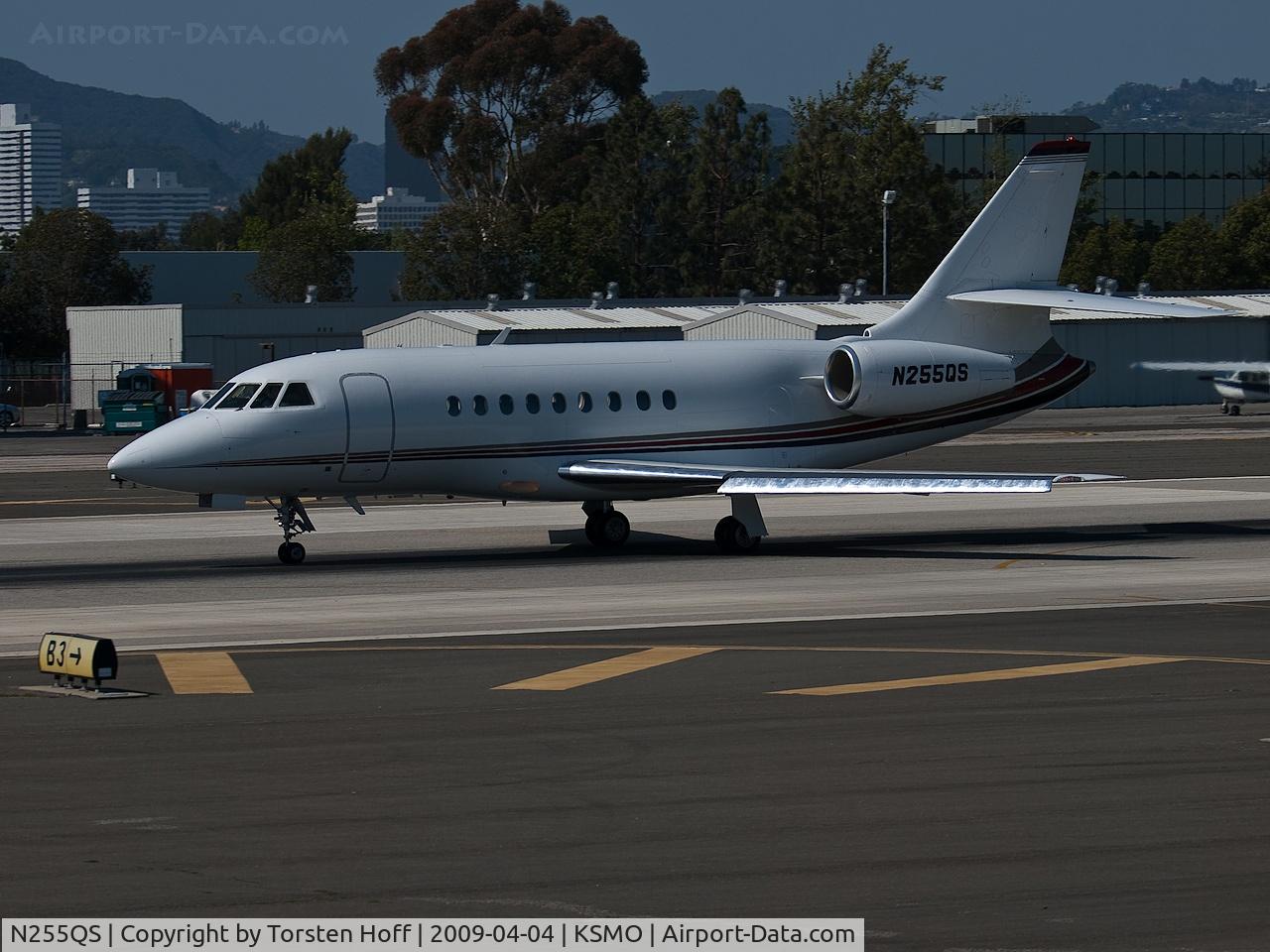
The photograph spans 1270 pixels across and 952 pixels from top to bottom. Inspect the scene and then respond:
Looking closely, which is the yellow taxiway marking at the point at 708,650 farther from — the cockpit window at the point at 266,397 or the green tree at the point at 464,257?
the green tree at the point at 464,257

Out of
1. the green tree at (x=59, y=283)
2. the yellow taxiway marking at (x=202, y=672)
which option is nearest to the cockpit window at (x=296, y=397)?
the yellow taxiway marking at (x=202, y=672)

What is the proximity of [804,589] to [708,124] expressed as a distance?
10943 centimetres

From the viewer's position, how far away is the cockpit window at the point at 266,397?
3028 centimetres

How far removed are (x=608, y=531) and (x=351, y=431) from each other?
5.05 metres

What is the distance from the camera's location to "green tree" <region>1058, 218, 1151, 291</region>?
121m

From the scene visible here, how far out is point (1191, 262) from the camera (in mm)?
119562

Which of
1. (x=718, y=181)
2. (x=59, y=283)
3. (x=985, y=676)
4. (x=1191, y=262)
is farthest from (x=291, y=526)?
(x=718, y=181)

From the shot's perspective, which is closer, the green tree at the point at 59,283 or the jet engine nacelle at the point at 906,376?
the jet engine nacelle at the point at 906,376

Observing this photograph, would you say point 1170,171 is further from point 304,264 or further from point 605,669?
point 605,669

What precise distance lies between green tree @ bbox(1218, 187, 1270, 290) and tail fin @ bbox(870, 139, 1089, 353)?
293 feet

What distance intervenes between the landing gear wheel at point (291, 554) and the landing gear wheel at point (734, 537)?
6.69m

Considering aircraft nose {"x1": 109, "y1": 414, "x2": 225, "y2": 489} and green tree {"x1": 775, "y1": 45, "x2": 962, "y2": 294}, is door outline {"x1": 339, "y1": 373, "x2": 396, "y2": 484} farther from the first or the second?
green tree {"x1": 775, "y1": 45, "x2": 962, "y2": 294}

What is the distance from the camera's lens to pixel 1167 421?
7412 centimetres

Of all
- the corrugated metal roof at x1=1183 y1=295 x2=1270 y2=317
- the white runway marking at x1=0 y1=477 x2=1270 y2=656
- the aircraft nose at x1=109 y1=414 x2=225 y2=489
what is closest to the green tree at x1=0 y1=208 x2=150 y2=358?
the corrugated metal roof at x1=1183 y1=295 x2=1270 y2=317
